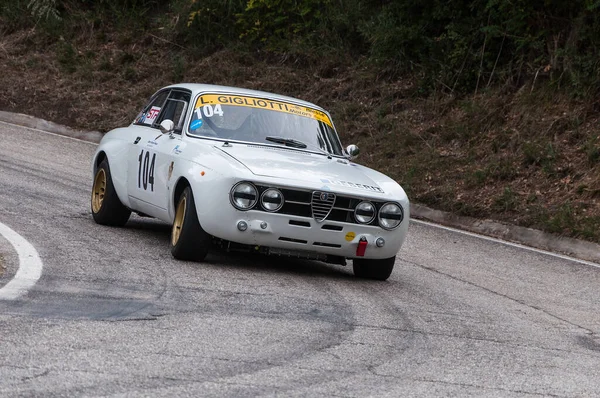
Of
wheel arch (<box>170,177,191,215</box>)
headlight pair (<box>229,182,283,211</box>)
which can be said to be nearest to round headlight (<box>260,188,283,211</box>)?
headlight pair (<box>229,182,283,211</box>)

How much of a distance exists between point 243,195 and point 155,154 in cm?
154

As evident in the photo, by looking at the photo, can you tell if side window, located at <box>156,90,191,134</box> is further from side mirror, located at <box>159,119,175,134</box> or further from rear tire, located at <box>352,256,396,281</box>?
rear tire, located at <box>352,256,396,281</box>

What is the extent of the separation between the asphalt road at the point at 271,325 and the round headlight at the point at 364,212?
1.76ft

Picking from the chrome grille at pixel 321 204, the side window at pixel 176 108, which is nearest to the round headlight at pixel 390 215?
the chrome grille at pixel 321 204

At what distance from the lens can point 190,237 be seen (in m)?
9.00

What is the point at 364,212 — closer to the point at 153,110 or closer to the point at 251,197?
the point at 251,197

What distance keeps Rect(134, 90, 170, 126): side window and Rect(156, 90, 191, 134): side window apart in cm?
12

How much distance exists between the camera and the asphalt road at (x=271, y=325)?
5.48m

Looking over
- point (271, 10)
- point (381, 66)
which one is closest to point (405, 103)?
point (381, 66)

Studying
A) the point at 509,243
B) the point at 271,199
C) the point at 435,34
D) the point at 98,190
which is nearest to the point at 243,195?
the point at 271,199

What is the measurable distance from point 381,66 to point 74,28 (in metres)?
9.78

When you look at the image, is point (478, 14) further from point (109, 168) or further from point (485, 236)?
point (109, 168)

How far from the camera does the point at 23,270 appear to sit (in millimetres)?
7914

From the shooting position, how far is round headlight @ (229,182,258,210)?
29.0ft
